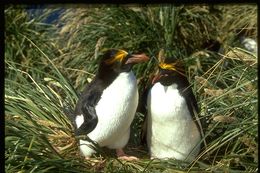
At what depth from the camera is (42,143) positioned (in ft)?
8.20

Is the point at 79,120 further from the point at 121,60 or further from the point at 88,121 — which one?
the point at 121,60

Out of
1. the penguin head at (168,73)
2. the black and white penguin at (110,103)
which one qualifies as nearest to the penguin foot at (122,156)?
the black and white penguin at (110,103)

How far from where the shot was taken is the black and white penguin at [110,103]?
2.55 meters

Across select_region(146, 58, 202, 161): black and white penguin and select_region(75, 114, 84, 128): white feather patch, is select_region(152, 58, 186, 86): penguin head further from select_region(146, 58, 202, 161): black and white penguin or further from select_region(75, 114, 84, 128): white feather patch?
select_region(75, 114, 84, 128): white feather patch

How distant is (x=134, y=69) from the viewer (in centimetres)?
439

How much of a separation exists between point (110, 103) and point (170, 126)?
9.9 inches

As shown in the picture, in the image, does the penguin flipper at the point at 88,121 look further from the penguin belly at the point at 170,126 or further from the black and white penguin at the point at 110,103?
the penguin belly at the point at 170,126

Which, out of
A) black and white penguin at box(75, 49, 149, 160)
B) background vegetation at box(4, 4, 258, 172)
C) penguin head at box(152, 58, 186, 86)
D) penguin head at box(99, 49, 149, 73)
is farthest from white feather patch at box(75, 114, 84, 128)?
penguin head at box(152, 58, 186, 86)

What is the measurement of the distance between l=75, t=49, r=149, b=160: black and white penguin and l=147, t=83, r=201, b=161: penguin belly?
0.09 m

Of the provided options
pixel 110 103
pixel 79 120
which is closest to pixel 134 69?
pixel 79 120

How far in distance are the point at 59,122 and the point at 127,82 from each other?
0.47 metres

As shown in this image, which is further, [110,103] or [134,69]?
[134,69]

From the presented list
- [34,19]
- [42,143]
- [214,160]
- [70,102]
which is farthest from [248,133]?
[34,19]

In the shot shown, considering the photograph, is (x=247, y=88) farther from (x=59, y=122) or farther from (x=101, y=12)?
(x=101, y=12)
